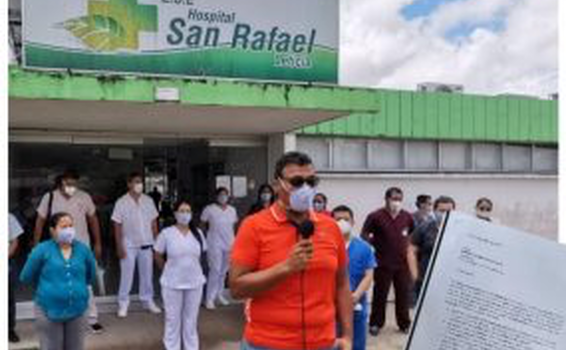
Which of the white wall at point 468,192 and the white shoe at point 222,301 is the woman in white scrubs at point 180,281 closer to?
the white shoe at point 222,301

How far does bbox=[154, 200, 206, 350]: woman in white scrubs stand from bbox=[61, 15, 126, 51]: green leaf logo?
1.96 meters

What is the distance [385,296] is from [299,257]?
5754 millimetres

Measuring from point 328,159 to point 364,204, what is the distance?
3.42ft

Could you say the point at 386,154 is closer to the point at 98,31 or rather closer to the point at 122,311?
the point at 122,311

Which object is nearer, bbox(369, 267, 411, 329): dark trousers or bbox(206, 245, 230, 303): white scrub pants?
bbox(369, 267, 411, 329): dark trousers

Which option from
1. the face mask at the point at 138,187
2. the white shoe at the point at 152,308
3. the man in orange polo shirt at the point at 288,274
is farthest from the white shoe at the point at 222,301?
the man in orange polo shirt at the point at 288,274

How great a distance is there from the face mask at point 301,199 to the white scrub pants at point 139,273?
19.4 ft

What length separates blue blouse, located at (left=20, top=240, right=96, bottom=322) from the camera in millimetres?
5484

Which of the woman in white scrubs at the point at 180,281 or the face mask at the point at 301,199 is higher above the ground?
the face mask at the point at 301,199

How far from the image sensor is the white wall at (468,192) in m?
10.9

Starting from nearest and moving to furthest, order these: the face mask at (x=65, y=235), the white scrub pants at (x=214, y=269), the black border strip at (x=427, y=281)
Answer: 1. the black border strip at (x=427, y=281)
2. the face mask at (x=65, y=235)
3. the white scrub pants at (x=214, y=269)

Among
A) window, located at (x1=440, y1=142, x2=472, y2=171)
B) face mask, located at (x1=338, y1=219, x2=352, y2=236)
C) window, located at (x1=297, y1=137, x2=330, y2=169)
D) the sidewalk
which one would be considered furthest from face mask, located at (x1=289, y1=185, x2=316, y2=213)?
window, located at (x1=440, y1=142, x2=472, y2=171)

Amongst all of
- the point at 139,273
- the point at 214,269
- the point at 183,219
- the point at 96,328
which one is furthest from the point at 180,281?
the point at 214,269

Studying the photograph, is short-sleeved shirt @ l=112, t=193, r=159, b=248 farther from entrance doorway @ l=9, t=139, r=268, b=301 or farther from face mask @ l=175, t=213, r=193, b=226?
face mask @ l=175, t=213, r=193, b=226
